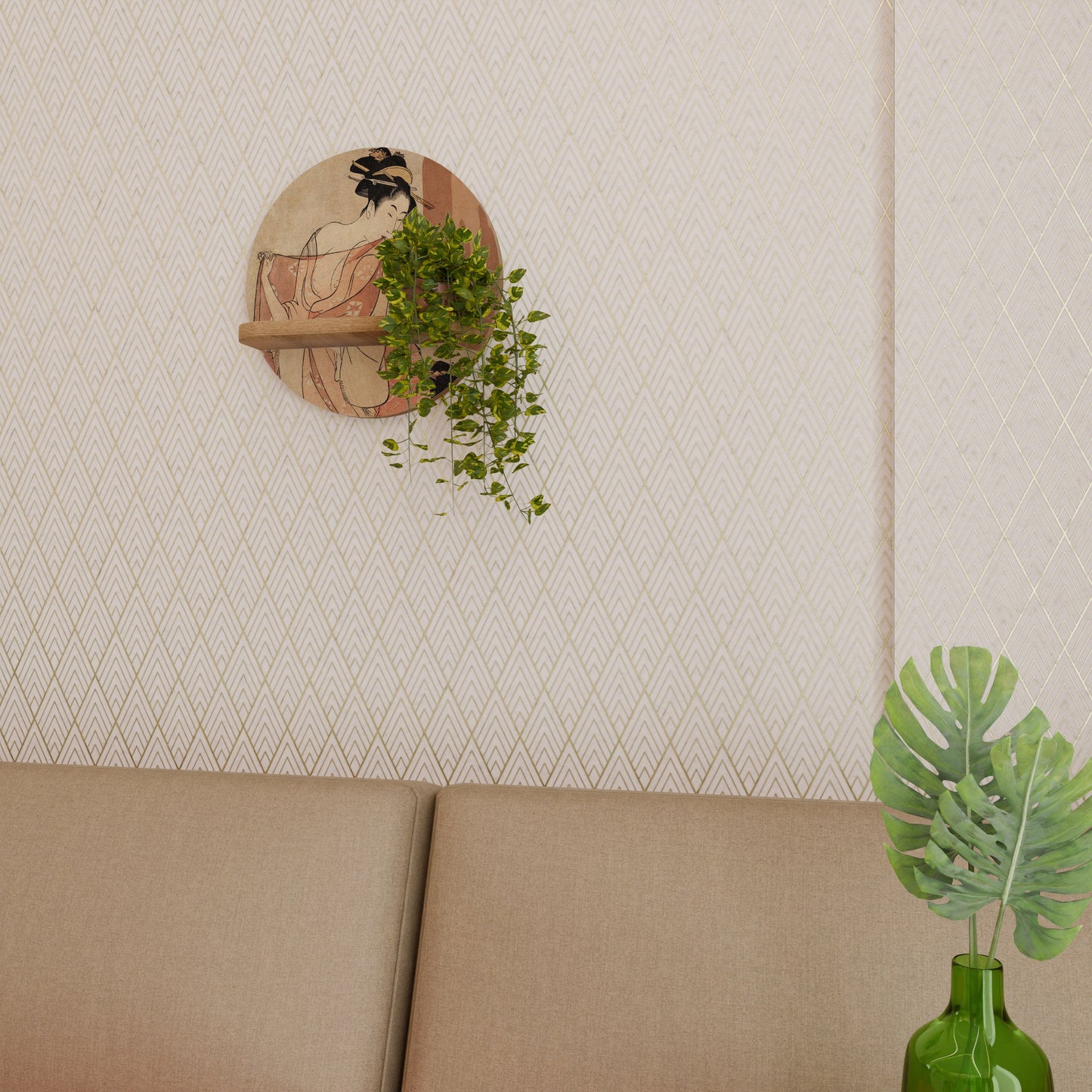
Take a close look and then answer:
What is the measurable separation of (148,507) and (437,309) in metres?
0.65

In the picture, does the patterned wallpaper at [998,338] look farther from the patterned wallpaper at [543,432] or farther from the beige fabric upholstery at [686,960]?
the beige fabric upholstery at [686,960]

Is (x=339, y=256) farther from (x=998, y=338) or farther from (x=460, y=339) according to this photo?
(x=998, y=338)

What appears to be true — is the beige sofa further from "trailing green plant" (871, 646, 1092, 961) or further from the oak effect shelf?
the oak effect shelf

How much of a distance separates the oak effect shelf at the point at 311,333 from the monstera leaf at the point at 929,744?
0.94 metres

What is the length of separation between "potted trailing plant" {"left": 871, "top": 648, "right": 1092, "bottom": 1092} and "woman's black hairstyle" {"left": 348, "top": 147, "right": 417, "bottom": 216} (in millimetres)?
1100

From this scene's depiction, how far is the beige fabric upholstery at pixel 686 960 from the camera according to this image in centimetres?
108

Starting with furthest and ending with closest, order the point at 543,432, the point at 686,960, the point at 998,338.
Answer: the point at 543,432
the point at 998,338
the point at 686,960

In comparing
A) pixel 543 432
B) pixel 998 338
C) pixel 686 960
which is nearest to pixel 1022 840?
pixel 686 960

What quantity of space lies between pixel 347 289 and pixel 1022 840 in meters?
1.22

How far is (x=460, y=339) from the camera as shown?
140cm

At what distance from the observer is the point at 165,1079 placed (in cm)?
117

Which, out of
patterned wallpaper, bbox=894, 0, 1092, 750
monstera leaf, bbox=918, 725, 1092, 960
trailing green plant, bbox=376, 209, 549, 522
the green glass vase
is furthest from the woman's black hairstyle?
the green glass vase

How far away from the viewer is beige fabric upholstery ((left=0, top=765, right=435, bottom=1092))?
1174 millimetres

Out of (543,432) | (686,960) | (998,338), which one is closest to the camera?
(686,960)
